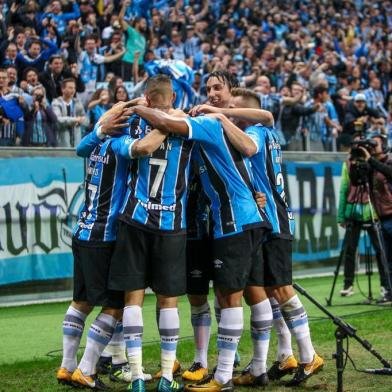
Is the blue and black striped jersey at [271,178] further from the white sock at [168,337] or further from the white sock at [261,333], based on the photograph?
the white sock at [168,337]

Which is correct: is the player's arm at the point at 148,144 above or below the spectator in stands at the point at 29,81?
below

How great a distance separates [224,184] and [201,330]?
129cm

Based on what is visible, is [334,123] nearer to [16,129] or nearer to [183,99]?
[183,99]

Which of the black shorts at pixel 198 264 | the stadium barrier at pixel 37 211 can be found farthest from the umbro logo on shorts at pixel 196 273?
the stadium barrier at pixel 37 211

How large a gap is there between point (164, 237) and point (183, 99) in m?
8.03

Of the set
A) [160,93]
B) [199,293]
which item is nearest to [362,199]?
[199,293]

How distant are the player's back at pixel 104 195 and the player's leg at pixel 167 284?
49 cm

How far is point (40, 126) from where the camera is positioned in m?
12.7

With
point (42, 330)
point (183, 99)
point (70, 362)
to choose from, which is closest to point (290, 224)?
point (70, 362)

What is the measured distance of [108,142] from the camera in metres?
6.84

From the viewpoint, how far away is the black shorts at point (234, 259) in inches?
261

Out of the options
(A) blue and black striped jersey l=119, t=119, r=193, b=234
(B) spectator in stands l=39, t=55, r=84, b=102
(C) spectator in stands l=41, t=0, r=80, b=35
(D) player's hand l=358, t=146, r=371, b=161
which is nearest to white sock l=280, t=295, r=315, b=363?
(A) blue and black striped jersey l=119, t=119, r=193, b=234

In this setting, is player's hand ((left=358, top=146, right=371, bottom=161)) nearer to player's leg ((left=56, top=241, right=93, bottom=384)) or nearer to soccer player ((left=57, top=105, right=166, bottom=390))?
soccer player ((left=57, top=105, right=166, bottom=390))

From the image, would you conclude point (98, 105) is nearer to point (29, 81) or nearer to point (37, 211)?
point (29, 81)
